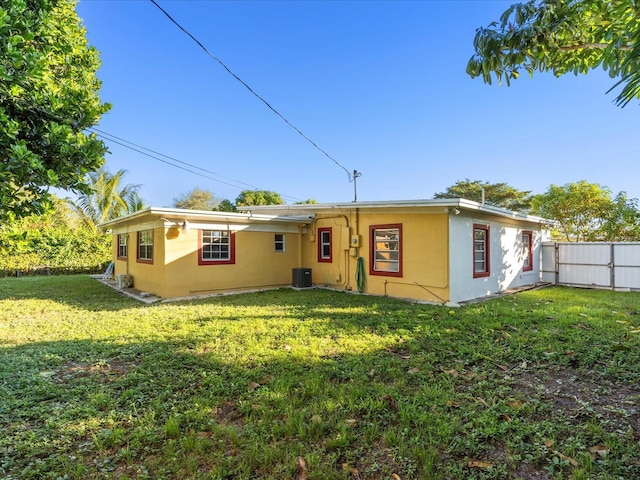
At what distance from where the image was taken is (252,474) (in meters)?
2.19

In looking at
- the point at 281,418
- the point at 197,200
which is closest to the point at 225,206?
the point at 197,200

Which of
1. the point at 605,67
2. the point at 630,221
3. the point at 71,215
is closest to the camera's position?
the point at 605,67

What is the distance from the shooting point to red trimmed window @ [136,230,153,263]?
10.3 meters

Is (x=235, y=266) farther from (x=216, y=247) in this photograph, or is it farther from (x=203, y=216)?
(x=203, y=216)

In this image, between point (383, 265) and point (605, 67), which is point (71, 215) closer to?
point (383, 265)

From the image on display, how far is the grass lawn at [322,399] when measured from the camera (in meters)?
2.28

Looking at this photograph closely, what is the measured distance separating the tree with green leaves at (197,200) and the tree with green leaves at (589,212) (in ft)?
92.7

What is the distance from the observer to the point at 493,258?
33.3ft

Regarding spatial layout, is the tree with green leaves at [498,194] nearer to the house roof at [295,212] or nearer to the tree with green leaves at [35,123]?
the house roof at [295,212]

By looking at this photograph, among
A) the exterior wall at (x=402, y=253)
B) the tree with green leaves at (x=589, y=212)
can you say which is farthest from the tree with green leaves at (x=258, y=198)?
the tree with green leaves at (x=589, y=212)

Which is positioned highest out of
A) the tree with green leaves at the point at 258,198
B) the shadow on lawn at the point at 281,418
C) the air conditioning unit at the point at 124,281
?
the tree with green leaves at the point at 258,198

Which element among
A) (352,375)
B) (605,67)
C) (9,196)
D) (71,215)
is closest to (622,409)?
(352,375)

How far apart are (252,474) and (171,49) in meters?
11.7

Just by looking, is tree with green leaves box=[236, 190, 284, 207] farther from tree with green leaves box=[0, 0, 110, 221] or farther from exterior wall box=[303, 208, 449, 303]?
tree with green leaves box=[0, 0, 110, 221]
